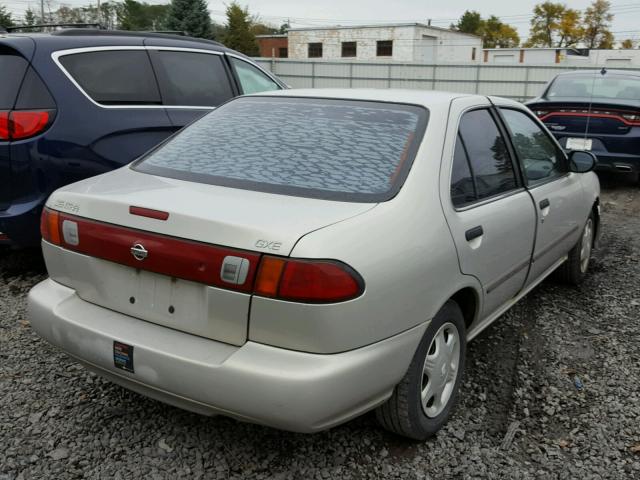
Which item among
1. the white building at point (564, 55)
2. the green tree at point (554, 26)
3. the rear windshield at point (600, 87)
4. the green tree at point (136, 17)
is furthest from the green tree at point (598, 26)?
the rear windshield at point (600, 87)

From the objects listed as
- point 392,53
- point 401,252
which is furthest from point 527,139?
point 392,53

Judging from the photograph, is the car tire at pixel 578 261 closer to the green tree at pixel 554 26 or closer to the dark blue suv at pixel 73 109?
the dark blue suv at pixel 73 109

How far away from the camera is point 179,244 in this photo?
220 centimetres

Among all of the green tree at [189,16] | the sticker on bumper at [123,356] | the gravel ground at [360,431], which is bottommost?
the gravel ground at [360,431]

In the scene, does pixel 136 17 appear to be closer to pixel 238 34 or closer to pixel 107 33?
pixel 238 34

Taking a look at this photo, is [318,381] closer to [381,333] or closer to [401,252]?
[381,333]

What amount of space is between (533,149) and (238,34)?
43.1 metres

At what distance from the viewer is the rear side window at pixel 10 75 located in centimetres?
405

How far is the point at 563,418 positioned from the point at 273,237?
182 cm

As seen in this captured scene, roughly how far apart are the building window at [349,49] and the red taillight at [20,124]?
43887 millimetres

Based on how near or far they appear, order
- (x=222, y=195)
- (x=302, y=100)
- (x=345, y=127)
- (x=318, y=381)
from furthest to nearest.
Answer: (x=302, y=100), (x=345, y=127), (x=222, y=195), (x=318, y=381)

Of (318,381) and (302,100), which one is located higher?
(302,100)

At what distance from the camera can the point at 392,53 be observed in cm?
4384

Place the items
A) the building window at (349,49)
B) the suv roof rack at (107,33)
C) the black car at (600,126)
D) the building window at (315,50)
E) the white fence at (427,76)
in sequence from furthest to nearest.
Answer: the building window at (315,50), the building window at (349,49), the white fence at (427,76), the black car at (600,126), the suv roof rack at (107,33)
